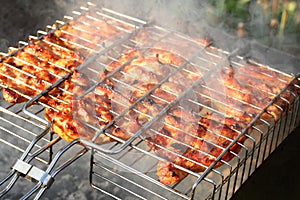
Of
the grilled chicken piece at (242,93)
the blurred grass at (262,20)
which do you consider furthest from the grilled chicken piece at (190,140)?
the blurred grass at (262,20)

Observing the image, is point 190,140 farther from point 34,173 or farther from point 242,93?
point 34,173

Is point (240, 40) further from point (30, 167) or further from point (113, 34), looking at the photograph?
point (30, 167)

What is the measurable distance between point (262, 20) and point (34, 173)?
2.43 meters

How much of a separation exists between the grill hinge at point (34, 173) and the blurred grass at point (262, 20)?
2.22 metres

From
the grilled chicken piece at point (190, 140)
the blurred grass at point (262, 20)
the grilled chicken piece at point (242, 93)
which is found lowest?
the blurred grass at point (262, 20)

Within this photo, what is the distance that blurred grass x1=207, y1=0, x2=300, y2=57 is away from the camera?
3967 mm

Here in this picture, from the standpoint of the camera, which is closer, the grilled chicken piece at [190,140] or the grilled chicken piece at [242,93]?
the grilled chicken piece at [190,140]

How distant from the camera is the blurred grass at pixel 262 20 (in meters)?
3.97

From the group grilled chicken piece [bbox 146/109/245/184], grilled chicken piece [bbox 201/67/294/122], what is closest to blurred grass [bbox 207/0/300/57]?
grilled chicken piece [bbox 201/67/294/122]

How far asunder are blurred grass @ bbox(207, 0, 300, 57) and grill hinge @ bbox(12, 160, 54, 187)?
2.22 metres

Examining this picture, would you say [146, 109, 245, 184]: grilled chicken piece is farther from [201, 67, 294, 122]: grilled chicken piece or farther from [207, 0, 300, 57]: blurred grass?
[207, 0, 300, 57]: blurred grass

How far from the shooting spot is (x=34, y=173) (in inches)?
86.4

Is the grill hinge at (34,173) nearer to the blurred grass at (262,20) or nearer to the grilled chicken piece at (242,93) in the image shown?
the grilled chicken piece at (242,93)

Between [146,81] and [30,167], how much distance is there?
883 millimetres
